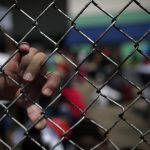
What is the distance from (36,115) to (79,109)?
0.67ft

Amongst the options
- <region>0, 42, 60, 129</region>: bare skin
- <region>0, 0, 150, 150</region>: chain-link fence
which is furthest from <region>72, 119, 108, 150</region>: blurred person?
<region>0, 42, 60, 129</region>: bare skin

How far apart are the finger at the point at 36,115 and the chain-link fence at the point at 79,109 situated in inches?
0.7

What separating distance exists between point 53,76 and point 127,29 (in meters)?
13.4

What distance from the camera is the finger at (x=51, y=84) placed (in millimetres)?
2457

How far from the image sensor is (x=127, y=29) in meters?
15.8

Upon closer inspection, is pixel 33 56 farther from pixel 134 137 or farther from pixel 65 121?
pixel 134 137

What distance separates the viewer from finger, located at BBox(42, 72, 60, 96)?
246cm

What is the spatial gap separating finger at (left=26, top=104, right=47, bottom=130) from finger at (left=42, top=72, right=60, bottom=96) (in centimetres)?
9

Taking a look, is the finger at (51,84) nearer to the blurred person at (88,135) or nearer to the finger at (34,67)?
the finger at (34,67)

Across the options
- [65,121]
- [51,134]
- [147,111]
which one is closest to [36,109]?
[51,134]

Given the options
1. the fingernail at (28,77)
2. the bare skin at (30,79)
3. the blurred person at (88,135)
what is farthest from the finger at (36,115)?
the blurred person at (88,135)

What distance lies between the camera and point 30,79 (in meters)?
2.47

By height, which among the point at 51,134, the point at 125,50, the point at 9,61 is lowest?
the point at 51,134

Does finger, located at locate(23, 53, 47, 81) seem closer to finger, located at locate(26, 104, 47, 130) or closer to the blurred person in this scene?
finger, located at locate(26, 104, 47, 130)
